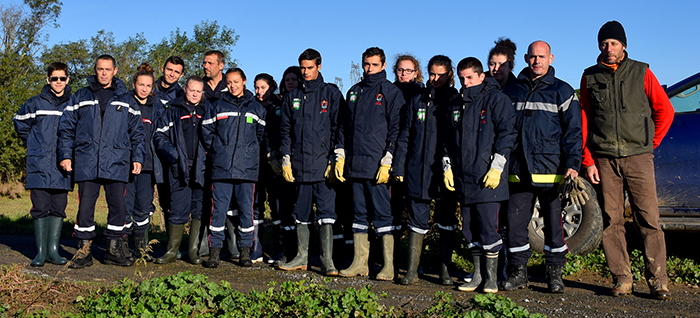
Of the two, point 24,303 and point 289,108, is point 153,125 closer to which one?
point 289,108

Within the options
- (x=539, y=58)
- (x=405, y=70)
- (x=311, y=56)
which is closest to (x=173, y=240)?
(x=311, y=56)

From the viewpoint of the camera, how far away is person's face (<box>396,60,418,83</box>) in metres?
6.14

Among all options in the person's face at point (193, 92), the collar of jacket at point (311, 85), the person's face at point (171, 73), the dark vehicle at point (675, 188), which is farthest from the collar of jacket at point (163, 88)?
the dark vehicle at point (675, 188)

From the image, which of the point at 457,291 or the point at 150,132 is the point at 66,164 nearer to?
the point at 150,132

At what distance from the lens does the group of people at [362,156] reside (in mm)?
5172

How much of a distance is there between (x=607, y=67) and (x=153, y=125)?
190 inches

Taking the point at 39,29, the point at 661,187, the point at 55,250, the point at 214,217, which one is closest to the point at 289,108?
the point at 214,217

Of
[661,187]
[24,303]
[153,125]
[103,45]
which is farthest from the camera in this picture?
[103,45]

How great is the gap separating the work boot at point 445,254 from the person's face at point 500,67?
1.70 meters

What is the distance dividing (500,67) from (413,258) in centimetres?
214

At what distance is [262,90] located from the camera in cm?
717

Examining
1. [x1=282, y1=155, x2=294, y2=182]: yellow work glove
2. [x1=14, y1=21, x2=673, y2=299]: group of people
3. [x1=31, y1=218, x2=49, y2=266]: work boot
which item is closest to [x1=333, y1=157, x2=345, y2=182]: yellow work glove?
[x1=14, y1=21, x2=673, y2=299]: group of people

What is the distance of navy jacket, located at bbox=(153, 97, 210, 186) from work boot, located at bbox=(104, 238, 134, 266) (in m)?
0.95

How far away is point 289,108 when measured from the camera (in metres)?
6.32
